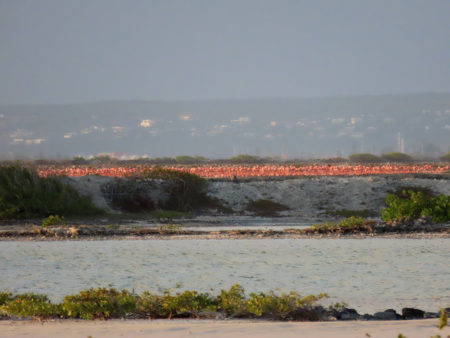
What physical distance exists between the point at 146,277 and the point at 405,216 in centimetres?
1080

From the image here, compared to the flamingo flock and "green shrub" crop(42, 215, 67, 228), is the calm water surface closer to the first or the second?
"green shrub" crop(42, 215, 67, 228)

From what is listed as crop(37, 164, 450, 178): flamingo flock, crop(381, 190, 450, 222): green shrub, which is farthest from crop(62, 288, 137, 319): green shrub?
crop(37, 164, 450, 178): flamingo flock

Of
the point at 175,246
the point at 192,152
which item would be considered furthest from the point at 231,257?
the point at 192,152

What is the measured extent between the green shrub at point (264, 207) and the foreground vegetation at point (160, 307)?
20055 millimetres

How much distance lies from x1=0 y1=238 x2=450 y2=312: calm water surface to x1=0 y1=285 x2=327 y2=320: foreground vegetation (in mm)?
1529

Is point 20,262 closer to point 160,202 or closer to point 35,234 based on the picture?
point 35,234

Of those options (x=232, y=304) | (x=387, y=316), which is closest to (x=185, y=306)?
(x=232, y=304)

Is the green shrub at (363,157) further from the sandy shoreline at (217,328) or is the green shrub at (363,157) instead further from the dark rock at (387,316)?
the sandy shoreline at (217,328)

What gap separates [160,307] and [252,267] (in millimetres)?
5061

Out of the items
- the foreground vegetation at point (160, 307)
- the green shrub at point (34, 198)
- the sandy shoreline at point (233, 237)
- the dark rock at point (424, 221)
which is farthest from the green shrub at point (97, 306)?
the green shrub at point (34, 198)

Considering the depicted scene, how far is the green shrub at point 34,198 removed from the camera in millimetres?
25703

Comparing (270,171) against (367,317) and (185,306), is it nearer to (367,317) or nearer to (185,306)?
(185,306)

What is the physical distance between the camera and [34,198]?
26.1 metres

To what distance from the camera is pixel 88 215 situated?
86.9ft
